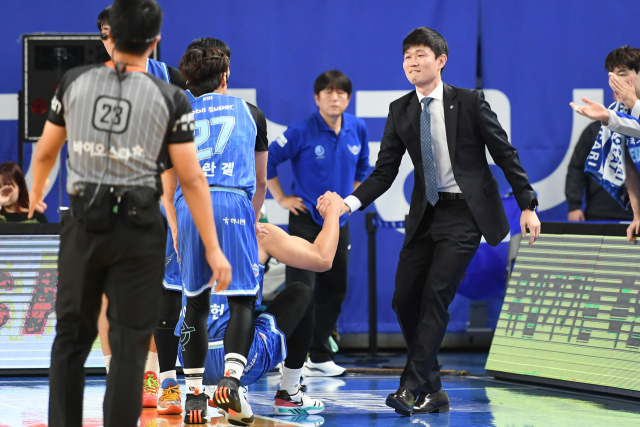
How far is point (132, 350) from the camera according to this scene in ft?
8.21

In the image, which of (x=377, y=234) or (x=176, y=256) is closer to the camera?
(x=176, y=256)

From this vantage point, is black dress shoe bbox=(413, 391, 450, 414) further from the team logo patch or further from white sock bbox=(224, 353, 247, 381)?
the team logo patch

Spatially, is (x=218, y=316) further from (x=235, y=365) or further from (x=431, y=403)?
(x=431, y=403)

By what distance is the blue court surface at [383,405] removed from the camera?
395cm

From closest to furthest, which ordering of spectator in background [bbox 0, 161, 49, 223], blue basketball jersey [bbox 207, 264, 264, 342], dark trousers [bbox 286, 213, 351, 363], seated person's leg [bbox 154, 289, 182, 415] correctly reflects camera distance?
blue basketball jersey [bbox 207, 264, 264, 342]
seated person's leg [bbox 154, 289, 182, 415]
dark trousers [bbox 286, 213, 351, 363]
spectator in background [bbox 0, 161, 49, 223]

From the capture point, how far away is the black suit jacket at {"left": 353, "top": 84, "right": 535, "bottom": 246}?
13.8ft

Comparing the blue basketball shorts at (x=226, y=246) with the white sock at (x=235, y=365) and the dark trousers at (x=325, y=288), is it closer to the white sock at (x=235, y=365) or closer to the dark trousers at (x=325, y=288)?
the white sock at (x=235, y=365)

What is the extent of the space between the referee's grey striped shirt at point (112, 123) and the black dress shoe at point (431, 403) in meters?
2.30

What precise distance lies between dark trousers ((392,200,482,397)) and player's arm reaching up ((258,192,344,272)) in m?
0.50

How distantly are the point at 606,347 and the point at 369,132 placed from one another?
2849mm

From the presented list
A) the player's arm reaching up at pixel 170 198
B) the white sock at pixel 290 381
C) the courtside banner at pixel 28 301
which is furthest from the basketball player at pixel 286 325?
the courtside banner at pixel 28 301

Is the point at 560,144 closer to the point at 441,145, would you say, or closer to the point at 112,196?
the point at 441,145

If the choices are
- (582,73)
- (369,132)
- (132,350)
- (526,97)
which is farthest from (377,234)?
(132,350)

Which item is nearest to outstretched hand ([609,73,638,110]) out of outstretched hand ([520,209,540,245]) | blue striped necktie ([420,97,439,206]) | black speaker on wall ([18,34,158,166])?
outstretched hand ([520,209,540,245])
